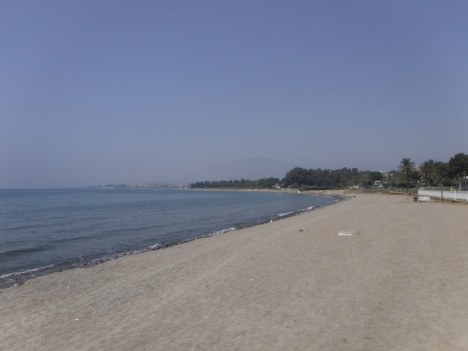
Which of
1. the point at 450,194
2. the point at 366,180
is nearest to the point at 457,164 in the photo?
the point at 366,180

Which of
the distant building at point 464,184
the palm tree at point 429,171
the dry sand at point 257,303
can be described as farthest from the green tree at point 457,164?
the dry sand at point 257,303

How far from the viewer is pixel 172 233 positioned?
2678 centimetres

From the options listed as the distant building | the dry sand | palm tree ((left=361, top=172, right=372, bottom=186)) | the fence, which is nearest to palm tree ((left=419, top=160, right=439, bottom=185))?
the fence

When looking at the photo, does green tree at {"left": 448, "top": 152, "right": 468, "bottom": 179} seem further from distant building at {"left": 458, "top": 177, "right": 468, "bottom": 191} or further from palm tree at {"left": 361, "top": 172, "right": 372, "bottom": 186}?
distant building at {"left": 458, "top": 177, "right": 468, "bottom": 191}

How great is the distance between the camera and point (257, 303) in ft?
27.7

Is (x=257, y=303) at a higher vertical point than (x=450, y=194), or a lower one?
lower

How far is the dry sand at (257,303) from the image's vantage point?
6543 millimetres

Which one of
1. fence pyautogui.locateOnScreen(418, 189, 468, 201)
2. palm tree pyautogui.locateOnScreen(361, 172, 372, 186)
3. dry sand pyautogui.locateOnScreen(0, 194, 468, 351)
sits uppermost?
palm tree pyautogui.locateOnScreen(361, 172, 372, 186)

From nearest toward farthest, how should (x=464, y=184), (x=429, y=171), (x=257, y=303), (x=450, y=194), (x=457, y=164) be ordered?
(x=257, y=303) → (x=450, y=194) → (x=464, y=184) → (x=429, y=171) → (x=457, y=164)

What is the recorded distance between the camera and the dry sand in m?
6.54

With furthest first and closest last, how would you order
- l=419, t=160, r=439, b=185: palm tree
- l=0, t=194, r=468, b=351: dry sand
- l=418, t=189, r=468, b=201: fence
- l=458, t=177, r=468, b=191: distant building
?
l=419, t=160, r=439, b=185: palm tree
l=458, t=177, r=468, b=191: distant building
l=418, t=189, r=468, b=201: fence
l=0, t=194, r=468, b=351: dry sand

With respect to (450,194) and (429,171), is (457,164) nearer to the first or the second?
(429,171)

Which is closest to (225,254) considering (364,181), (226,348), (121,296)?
(121,296)

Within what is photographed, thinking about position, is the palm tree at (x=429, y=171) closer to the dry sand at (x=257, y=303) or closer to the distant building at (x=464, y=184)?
the distant building at (x=464, y=184)
